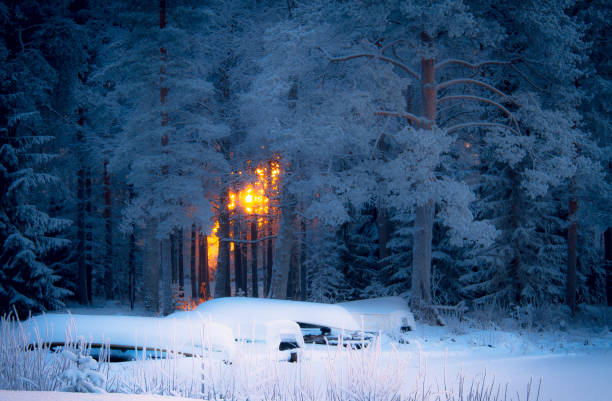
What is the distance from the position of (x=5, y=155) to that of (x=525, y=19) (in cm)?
1518

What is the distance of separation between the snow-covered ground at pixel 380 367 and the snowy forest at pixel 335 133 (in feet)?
10.2

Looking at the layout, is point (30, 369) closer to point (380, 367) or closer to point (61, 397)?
point (61, 397)

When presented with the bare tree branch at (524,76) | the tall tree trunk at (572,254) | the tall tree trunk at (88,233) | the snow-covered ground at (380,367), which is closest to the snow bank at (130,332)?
the snow-covered ground at (380,367)

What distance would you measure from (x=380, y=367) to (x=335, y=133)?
28.1 feet

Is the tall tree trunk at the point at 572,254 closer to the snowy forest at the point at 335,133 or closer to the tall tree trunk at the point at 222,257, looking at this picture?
the snowy forest at the point at 335,133

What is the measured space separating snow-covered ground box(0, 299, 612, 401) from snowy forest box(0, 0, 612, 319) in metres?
3.12

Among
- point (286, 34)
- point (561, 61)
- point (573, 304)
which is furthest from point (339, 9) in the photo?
point (573, 304)

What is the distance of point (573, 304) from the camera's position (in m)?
17.4

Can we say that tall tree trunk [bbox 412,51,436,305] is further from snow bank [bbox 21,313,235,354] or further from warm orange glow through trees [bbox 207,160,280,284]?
snow bank [bbox 21,313,235,354]

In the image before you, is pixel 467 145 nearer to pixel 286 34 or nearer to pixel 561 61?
pixel 561 61

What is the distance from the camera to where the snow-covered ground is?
4.78 m

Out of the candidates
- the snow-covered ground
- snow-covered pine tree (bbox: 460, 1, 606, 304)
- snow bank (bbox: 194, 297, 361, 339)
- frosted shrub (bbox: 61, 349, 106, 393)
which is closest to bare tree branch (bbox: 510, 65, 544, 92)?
snow-covered pine tree (bbox: 460, 1, 606, 304)

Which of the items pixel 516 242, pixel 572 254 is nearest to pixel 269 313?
pixel 516 242

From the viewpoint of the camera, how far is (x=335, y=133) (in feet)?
41.7
